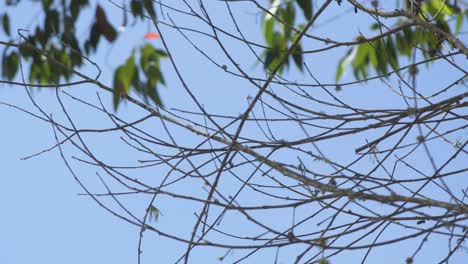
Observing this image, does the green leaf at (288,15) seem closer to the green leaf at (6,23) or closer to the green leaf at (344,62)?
the green leaf at (344,62)

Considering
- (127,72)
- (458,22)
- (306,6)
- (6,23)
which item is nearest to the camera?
(127,72)

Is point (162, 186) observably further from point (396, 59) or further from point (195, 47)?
point (396, 59)

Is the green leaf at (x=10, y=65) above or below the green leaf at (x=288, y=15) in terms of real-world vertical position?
above

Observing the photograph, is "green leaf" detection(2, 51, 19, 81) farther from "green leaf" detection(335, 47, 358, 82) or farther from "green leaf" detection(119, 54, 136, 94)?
"green leaf" detection(335, 47, 358, 82)

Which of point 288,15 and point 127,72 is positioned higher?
point 288,15

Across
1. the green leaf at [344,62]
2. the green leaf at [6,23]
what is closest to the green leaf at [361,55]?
the green leaf at [344,62]

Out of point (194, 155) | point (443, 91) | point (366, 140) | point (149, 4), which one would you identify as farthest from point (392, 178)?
point (149, 4)

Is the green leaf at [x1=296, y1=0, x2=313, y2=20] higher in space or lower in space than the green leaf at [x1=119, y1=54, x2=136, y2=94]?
higher

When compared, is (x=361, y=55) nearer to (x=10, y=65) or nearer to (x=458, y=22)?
(x=458, y=22)

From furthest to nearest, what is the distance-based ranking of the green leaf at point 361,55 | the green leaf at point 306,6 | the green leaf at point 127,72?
1. the green leaf at point 361,55
2. the green leaf at point 306,6
3. the green leaf at point 127,72

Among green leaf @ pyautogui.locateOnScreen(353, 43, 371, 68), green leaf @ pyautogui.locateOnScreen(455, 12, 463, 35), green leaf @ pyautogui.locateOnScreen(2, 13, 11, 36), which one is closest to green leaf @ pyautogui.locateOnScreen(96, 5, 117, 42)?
green leaf @ pyautogui.locateOnScreen(2, 13, 11, 36)

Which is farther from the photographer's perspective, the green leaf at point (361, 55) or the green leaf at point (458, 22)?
the green leaf at point (458, 22)

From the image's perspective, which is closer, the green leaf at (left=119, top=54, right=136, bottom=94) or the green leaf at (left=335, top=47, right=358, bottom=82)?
the green leaf at (left=119, top=54, right=136, bottom=94)

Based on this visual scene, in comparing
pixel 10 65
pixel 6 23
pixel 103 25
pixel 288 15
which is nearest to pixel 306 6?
pixel 288 15
